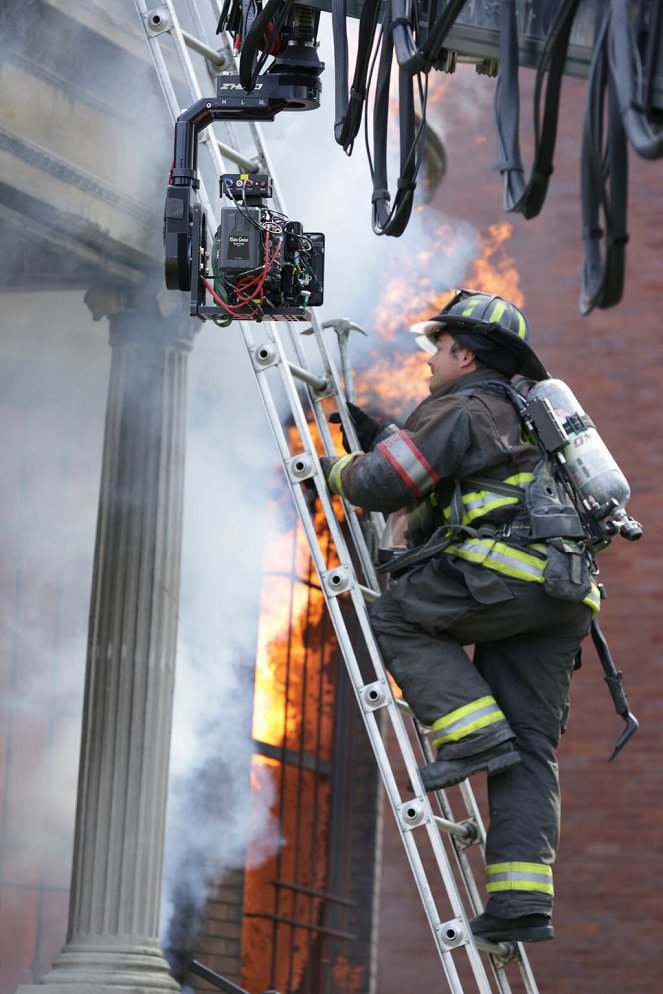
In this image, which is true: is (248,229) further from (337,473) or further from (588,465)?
(588,465)

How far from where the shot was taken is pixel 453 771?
5008mm

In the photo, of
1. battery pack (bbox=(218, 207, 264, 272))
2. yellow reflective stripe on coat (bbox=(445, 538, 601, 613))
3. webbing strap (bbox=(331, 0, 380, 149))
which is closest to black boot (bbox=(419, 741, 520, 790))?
yellow reflective stripe on coat (bbox=(445, 538, 601, 613))

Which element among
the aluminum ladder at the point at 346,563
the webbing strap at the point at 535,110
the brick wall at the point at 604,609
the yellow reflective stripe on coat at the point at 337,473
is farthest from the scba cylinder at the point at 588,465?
the brick wall at the point at 604,609

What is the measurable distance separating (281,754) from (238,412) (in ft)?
7.89

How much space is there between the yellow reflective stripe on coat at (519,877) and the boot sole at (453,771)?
0.29 metres

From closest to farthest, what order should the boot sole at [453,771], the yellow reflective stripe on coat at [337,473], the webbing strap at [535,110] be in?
1. the webbing strap at [535,110]
2. the boot sole at [453,771]
3. the yellow reflective stripe on coat at [337,473]

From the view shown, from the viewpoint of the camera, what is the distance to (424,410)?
519cm

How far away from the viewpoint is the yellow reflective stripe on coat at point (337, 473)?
5.20m

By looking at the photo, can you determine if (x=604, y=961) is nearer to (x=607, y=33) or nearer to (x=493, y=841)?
(x=493, y=841)

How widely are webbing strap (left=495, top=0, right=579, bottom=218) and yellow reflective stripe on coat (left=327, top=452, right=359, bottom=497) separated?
1728 millimetres

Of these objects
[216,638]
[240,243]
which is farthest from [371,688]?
[216,638]

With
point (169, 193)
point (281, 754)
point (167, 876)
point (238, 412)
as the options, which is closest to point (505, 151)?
point (169, 193)

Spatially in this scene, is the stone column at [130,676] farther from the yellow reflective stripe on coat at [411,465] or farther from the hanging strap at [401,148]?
the hanging strap at [401,148]

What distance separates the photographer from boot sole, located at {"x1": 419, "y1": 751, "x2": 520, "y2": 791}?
16.3 ft
